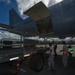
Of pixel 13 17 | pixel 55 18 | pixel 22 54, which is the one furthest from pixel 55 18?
pixel 13 17

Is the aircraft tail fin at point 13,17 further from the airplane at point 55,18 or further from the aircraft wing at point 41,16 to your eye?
the aircraft wing at point 41,16

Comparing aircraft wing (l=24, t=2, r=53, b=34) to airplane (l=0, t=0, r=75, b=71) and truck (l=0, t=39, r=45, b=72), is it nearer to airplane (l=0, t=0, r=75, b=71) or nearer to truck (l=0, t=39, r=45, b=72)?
airplane (l=0, t=0, r=75, b=71)

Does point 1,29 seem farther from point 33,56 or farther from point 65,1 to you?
point 65,1

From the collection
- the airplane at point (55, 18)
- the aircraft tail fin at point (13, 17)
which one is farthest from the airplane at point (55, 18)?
the aircraft tail fin at point (13, 17)

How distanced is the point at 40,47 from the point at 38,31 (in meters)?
4.85

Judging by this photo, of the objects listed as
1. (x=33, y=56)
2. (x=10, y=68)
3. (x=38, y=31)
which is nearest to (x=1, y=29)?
(x=10, y=68)

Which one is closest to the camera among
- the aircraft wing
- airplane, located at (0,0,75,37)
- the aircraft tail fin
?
airplane, located at (0,0,75,37)

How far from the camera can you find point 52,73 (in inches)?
264

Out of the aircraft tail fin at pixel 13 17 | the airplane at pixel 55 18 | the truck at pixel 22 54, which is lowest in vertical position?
the truck at pixel 22 54

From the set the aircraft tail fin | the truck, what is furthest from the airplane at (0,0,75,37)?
the aircraft tail fin

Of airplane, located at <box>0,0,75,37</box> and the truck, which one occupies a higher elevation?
airplane, located at <box>0,0,75,37</box>

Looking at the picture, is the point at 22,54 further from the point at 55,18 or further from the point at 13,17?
the point at 13,17

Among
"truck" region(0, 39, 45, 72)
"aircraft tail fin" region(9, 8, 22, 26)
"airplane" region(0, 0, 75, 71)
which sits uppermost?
"aircraft tail fin" region(9, 8, 22, 26)

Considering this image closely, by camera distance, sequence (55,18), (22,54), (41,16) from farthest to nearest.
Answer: (41,16) < (55,18) < (22,54)
